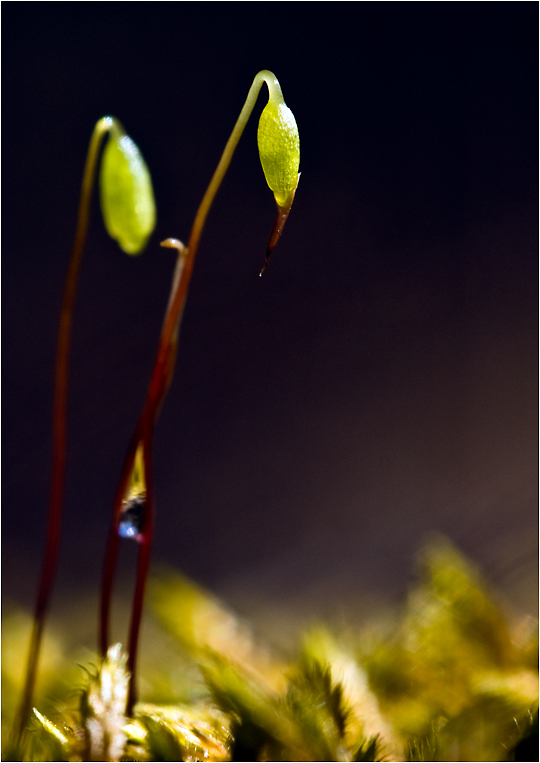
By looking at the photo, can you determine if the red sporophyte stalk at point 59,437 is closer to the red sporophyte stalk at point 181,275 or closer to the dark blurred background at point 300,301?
the red sporophyte stalk at point 181,275

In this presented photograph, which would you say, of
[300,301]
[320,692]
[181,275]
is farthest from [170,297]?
[300,301]

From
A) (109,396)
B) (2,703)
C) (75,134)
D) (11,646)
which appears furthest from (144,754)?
(75,134)

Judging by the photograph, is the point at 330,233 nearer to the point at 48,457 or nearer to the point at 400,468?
the point at 400,468

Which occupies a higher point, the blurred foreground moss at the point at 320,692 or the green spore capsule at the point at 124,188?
the green spore capsule at the point at 124,188

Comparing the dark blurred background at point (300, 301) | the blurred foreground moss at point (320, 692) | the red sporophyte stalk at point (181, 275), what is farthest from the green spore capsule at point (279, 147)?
the dark blurred background at point (300, 301)

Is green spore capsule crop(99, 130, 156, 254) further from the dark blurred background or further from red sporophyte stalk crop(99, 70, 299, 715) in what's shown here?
the dark blurred background
